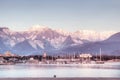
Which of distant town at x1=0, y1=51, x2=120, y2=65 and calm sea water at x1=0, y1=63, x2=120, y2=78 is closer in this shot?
calm sea water at x1=0, y1=63, x2=120, y2=78

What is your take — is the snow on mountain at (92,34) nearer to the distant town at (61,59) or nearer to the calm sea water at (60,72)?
the calm sea water at (60,72)

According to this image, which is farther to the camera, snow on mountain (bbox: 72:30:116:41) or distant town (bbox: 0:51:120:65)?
distant town (bbox: 0:51:120:65)

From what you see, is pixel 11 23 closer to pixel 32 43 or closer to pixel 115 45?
pixel 32 43

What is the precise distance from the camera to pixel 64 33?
20.5 metres

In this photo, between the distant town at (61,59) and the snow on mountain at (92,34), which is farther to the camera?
the distant town at (61,59)

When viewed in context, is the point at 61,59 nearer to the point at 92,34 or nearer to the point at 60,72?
the point at 60,72

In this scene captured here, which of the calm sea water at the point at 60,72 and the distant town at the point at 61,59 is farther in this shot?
the distant town at the point at 61,59

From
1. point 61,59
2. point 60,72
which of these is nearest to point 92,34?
point 60,72

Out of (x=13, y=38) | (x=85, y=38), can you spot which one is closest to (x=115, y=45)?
(x=85, y=38)

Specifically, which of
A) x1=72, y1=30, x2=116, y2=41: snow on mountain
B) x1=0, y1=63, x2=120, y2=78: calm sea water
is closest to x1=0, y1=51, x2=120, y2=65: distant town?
x1=0, y1=63, x2=120, y2=78: calm sea water

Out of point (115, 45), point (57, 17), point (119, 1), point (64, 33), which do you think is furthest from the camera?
point (115, 45)

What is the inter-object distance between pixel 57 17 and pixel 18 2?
2.29m

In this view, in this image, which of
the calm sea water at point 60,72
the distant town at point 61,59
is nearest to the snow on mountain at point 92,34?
the calm sea water at point 60,72

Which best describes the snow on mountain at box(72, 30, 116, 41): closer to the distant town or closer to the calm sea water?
the calm sea water
